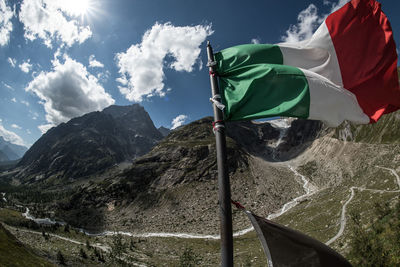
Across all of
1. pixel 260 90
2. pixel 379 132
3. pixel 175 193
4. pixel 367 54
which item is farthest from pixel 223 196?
pixel 379 132

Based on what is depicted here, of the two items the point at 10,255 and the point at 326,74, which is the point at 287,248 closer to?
the point at 326,74

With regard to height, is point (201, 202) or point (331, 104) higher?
point (201, 202)

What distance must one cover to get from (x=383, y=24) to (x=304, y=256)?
7.00 metres

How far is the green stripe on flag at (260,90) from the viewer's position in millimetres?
5234

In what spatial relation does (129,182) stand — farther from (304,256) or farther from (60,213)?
(304,256)

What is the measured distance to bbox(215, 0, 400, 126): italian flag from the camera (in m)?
5.34

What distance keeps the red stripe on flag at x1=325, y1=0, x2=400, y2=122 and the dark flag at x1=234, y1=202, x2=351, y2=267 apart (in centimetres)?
412

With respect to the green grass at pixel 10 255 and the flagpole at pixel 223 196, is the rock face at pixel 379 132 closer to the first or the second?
the flagpole at pixel 223 196

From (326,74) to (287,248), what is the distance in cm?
536

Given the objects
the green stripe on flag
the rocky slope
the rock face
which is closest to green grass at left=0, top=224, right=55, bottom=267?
the green stripe on flag

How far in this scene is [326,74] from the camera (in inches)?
246

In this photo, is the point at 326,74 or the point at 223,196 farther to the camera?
the point at 326,74

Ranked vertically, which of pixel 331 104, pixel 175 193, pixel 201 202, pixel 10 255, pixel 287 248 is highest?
pixel 175 193

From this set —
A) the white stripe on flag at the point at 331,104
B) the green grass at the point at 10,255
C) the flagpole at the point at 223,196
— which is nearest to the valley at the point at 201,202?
the white stripe on flag at the point at 331,104
